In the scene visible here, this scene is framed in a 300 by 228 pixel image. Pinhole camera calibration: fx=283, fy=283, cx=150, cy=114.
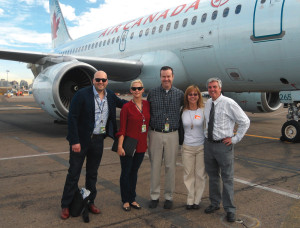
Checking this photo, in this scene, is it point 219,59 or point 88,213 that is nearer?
point 88,213

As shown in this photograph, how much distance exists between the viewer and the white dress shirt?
2.88 m

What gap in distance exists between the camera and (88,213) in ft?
9.32

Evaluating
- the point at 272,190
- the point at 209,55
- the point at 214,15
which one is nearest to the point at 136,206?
the point at 272,190

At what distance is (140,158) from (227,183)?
3.12ft

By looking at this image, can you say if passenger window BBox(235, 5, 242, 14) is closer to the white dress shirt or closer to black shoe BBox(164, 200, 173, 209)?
the white dress shirt

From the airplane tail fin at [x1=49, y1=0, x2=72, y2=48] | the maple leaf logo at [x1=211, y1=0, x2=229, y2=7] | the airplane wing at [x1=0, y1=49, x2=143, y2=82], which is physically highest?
the airplane tail fin at [x1=49, y1=0, x2=72, y2=48]

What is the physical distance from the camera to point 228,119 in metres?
2.96

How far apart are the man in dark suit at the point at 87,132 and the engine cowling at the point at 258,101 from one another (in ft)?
27.0

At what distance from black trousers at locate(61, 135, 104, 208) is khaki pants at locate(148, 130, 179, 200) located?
586mm

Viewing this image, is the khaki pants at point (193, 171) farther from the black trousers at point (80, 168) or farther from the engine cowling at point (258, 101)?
the engine cowling at point (258, 101)

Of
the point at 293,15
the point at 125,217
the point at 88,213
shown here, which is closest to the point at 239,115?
the point at 125,217

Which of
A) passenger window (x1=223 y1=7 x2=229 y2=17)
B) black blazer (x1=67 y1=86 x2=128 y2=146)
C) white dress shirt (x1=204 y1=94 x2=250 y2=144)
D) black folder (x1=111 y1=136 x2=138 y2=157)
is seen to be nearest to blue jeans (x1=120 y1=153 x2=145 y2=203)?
Answer: black folder (x1=111 y1=136 x2=138 y2=157)

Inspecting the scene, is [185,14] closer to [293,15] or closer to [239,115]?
[293,15]

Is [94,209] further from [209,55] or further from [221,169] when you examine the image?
[209,55]
